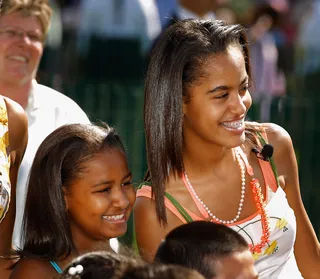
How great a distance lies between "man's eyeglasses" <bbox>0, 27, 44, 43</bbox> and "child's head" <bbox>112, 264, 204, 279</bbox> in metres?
2.88

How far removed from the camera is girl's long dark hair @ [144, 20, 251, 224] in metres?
3.88

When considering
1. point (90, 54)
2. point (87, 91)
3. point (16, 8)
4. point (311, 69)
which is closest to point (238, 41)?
point (16, 8)

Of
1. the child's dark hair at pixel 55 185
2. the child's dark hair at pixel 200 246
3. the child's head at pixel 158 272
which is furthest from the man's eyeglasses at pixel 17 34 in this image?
the child's head at pixel 158 272

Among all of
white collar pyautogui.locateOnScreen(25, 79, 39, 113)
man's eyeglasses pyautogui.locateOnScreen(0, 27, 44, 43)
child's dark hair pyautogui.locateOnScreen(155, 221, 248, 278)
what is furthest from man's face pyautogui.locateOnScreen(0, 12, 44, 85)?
child's dark hair pyautogui.locateOnScreen(155, 221, 248, 278)

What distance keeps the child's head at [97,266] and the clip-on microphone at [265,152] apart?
3.99 feet

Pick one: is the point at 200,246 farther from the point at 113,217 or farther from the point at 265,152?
the point at 265,152

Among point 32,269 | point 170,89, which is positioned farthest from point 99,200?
point 170,89

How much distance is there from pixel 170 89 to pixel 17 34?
1.90 metres

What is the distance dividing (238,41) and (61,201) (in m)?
0.98

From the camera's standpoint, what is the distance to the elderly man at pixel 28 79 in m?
5.01

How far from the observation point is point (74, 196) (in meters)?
4.01

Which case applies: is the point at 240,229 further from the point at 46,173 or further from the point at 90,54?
the point at 90,54

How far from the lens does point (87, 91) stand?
7.16 m

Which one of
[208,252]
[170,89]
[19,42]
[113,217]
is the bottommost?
[113,217]
